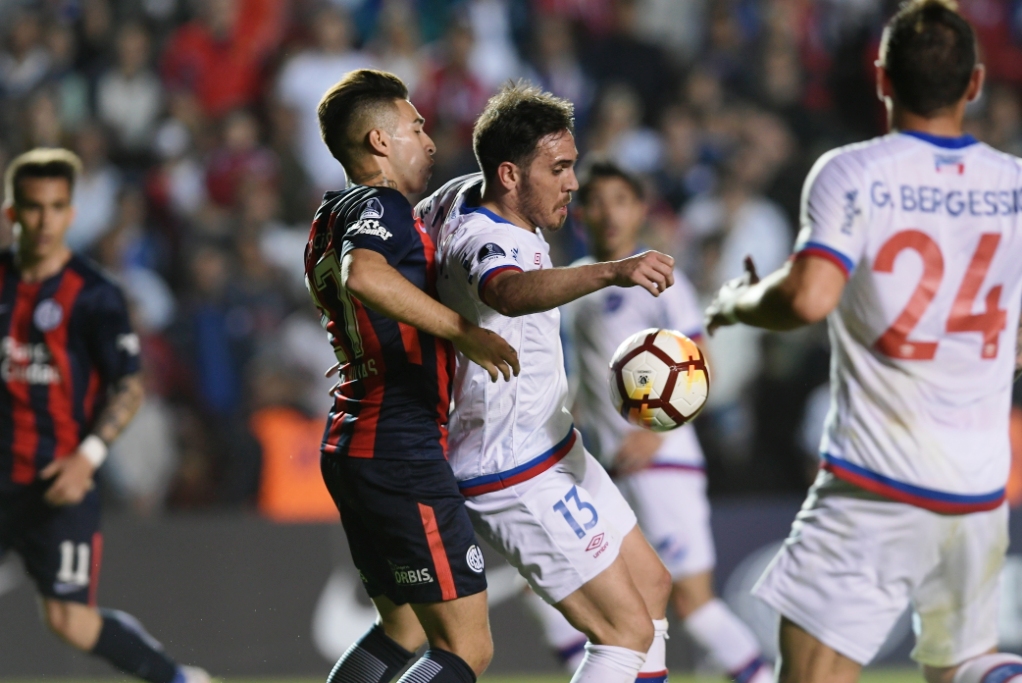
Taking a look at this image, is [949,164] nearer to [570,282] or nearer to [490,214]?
[570,282]

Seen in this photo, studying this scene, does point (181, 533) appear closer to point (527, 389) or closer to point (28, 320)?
point (28, 320)

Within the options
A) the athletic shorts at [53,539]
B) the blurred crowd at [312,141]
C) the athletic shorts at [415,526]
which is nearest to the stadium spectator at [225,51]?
the blurred crowd at [312,141]

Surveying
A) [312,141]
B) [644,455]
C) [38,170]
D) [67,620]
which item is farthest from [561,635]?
[312,141]

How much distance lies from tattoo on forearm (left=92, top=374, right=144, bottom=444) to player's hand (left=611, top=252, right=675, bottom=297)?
332 cm

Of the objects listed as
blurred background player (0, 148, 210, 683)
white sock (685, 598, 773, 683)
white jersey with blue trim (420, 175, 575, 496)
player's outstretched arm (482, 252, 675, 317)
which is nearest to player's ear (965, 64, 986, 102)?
player's outstretched arm (482, 252, 675, 317)

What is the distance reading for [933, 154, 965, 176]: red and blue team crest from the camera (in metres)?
3.80

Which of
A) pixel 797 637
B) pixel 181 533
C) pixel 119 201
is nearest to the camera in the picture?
pixel 797 637

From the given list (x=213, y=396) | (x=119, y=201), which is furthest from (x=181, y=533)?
(x=119, y=201)

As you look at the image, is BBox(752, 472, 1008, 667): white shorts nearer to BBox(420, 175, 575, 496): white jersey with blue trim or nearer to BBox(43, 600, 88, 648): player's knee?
BBox(420, 175, 575, 496): white jersey with blue trim

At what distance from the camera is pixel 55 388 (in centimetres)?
641

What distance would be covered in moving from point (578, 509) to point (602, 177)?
8.95 ft

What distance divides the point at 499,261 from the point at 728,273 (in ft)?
21.4

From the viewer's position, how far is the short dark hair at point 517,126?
4.33 metres

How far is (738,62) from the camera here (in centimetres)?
1175
